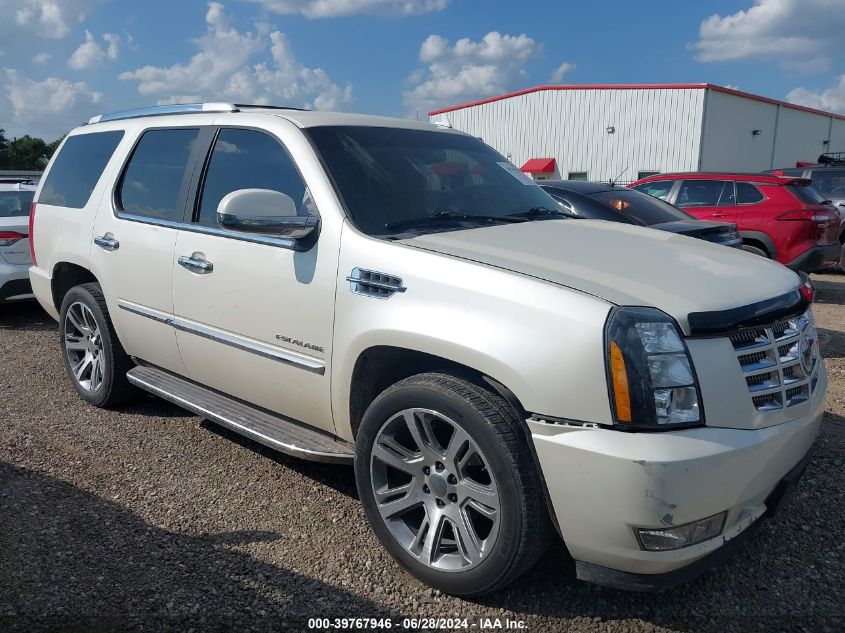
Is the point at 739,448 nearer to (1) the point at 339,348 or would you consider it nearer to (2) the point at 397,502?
(2) the point at 397,502

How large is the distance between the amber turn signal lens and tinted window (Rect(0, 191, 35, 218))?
7.64 meters

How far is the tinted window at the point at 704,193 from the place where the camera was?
33.6 feet

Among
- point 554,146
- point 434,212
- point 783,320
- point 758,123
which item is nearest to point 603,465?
point 783,320

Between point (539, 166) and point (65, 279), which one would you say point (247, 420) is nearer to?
point (65, 279)

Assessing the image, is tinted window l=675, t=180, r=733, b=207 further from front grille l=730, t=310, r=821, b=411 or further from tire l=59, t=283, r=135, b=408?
tire l=59, t=283, r=135, b=408

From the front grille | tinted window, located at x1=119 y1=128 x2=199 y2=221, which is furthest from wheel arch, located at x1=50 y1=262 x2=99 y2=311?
the front grille

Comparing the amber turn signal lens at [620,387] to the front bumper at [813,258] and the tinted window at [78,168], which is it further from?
the front bumper at [813,258]

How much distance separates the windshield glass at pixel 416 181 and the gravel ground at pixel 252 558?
146 cm

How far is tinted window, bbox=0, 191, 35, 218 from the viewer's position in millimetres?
7762

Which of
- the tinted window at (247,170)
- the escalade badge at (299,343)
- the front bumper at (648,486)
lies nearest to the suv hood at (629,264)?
the front bumper at (648,486)

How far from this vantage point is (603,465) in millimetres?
2172

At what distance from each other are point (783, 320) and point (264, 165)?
2.45m

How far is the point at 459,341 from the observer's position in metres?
2.46

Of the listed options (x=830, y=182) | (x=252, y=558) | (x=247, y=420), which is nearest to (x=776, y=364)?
(x=252, y=558)
